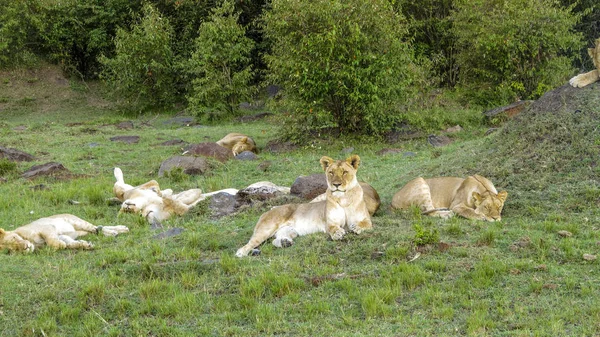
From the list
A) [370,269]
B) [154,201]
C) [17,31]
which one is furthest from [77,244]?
[17,31]

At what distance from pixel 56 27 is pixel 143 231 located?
890 inches

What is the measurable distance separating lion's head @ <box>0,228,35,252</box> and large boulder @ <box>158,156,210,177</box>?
5.14 metres

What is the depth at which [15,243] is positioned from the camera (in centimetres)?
866

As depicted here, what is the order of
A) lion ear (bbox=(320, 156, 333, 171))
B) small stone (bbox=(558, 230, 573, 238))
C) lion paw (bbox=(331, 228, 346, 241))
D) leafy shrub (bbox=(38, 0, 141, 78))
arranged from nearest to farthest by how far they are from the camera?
1. small stone (bbox=(558, 230, 573, 238))
2. lion paw (bbox=(331, 228, 346, 241))
3. lion ear (bbox=(320, 156, 333, 171))
4. leafy shrub (bbox=(38, 0, 141, 78))

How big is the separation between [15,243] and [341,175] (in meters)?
4.16

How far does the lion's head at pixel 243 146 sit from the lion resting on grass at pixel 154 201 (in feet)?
17.3

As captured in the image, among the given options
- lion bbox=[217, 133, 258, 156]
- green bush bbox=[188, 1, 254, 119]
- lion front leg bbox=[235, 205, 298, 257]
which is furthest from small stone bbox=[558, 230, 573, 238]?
green bush bbox=[188, 1, 254, 119]

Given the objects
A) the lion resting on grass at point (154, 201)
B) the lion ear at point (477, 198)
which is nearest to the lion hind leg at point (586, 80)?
the lion ear at point (477, 198)

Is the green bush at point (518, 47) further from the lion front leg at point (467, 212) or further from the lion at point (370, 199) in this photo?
the lion front leg at point (467, 212)

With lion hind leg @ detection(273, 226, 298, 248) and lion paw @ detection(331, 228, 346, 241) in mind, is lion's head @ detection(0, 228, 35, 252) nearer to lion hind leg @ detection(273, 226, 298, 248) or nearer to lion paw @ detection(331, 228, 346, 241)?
lion hind leg @ detection(273, 226, 298, 248)

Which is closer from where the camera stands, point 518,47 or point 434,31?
point 518,47

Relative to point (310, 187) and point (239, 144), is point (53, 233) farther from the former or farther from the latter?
point (239, 144)

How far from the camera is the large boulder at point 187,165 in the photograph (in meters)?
13.9

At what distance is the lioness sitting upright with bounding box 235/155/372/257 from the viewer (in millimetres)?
8141
